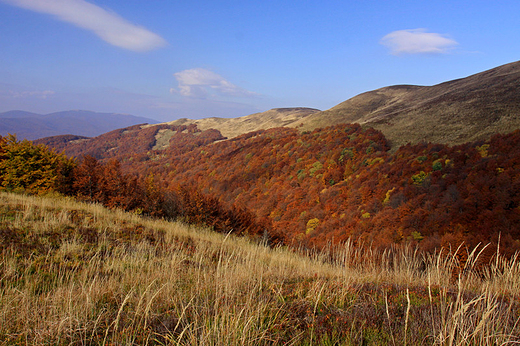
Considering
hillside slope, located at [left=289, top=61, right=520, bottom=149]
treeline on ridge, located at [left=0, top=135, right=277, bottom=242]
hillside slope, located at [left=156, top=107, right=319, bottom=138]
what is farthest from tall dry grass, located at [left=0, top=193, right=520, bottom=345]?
hillside slope, located at [left=156, top=107, right=319, bottom=138]

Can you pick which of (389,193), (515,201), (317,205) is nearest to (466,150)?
(389,193)

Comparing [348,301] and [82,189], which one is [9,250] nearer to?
[348,301]

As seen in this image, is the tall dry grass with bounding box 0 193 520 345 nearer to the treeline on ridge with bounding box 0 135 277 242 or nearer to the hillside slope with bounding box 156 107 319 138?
the treeline on ridge with bounding box 0 135 277 242

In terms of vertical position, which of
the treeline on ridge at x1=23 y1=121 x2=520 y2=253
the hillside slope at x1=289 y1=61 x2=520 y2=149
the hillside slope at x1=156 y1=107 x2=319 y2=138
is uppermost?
the hillside slope at x1=156 y1=107 x2=319 y2=138

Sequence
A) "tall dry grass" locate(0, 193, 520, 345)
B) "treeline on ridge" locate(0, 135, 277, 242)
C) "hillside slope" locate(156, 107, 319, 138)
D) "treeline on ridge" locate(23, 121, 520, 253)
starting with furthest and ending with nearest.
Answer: "hillside slope" locate(156, 107, 319, 138)
"treeline on ridge" locate(0, 135, 277, 242)
"treeline on ridge" locate(23, 121, 520, 253)
"tall dry grass" locate(0, 193, 520, 345)

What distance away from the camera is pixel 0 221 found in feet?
21.1

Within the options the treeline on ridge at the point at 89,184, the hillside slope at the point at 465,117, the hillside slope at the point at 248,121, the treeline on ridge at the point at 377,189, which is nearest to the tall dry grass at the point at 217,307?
the treeline on ridge at the point at 377,189

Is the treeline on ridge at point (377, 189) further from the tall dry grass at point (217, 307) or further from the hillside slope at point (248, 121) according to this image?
the hillside slope at point (248, 121)

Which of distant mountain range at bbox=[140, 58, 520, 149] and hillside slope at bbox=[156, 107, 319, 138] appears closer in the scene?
distant mountain range at bbox=[140, 58, 520, 149]

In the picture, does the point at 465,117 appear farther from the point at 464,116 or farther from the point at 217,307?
the point at 217,307

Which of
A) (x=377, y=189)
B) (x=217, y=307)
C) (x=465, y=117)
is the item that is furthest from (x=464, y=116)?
(x=217, y=307)

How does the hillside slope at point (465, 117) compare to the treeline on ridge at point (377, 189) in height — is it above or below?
above

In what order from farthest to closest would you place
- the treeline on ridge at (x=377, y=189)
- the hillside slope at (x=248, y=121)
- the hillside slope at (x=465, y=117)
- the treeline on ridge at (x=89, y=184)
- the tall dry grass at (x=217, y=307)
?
the hillside slope at (x=248, y=121) < the hillside slope at (x=465, y=117) < the treeline on ridge at (x=89, y=184) < the treeline on ridge at (x=377, y=189) < the tall dry grass at (x=217, y=307)

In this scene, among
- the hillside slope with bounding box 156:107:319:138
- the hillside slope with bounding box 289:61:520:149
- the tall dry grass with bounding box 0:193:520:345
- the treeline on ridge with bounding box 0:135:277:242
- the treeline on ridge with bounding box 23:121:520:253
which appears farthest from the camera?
the hillside slope with bounding box 156:107:319:138
